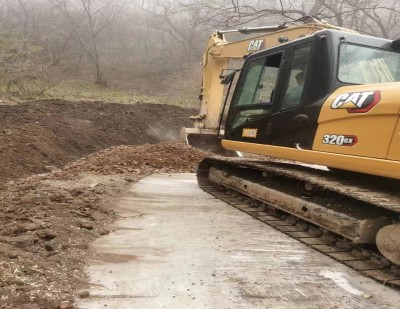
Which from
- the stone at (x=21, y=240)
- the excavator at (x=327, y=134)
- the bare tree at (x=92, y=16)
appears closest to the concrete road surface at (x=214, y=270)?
the excavator at (x=327, y=134)

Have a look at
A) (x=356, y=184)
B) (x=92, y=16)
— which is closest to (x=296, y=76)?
(x=356, y=184)

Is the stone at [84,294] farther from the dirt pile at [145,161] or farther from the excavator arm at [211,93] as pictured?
the excavator arm at [211,93]

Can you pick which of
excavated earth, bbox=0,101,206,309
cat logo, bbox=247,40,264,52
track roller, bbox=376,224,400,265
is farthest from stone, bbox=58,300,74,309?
cat logo, bbox=247,40,264,52

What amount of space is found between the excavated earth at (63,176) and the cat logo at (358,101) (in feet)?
9.08

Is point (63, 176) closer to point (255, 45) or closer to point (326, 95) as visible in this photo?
point (255, 45)

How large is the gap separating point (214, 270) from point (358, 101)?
205cm

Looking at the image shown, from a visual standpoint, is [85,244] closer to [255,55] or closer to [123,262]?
[123,262]

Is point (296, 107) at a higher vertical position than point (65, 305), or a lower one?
higher

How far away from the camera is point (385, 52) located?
17.2 feet

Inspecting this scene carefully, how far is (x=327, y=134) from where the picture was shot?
15.5ft

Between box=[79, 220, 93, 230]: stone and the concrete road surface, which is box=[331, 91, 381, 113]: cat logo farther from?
box=[79, 220, 93, 230]: stone

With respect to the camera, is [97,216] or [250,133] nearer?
[97,216]

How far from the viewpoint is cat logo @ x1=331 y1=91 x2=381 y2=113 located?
4180mm

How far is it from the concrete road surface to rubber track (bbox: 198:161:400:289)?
0.25 ft
